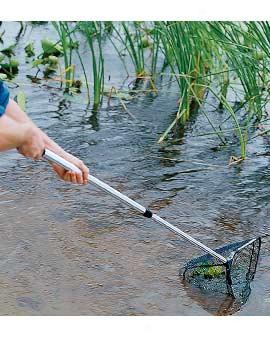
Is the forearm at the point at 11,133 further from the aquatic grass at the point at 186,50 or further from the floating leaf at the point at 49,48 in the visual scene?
the floating leaf at the point at 49,48

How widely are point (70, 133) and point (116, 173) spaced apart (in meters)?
0.56

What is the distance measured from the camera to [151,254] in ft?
10.4

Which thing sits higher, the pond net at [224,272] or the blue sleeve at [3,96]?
the blue sleeve at [3,96]

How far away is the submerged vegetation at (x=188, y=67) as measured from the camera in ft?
13.1

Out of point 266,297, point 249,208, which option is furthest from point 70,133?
point 266,297

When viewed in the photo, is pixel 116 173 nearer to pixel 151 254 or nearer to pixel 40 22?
pixel 151 254

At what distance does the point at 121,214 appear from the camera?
3496 millimetres

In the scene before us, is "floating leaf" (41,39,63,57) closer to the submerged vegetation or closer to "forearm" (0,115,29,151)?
the submerged vegetation

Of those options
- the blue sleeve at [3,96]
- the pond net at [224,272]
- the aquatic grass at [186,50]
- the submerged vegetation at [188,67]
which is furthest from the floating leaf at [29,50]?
the blue sleeve at [3,96]

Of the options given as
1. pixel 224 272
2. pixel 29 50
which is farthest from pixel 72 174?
pixel 29 50

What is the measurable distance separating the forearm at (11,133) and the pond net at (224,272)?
3.45 ft

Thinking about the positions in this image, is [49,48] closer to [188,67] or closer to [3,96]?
[188,67]

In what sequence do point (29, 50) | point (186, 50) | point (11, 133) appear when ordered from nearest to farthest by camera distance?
point (11, 133)
point (186, 50)
point (29, 50)

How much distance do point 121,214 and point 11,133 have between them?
56.2 inches
